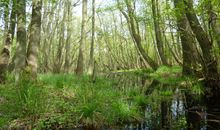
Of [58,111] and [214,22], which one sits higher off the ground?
[214,22]

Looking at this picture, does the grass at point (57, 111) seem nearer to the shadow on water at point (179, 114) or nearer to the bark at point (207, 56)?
the shadow on water at point (179, 114)

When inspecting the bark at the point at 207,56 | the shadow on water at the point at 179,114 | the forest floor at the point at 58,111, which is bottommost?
the shadow on water at the point at 179,114

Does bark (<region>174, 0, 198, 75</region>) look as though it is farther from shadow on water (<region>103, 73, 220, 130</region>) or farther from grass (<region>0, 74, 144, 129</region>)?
grass (<region>0, 74, 144, 129</region>)

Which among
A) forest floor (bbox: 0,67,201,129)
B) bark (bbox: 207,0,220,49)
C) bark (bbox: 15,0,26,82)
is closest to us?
forest floor (bbox: 0,67,201,129)

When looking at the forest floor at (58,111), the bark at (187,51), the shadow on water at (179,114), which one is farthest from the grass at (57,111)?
the bark at (187,51)

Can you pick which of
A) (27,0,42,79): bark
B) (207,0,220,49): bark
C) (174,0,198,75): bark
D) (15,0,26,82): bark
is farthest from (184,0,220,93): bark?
(15,0,26,82): bark

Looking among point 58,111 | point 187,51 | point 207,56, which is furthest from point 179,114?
point 187,51

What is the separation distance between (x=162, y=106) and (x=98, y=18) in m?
39.6

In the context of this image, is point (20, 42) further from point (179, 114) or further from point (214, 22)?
point (214, 22)

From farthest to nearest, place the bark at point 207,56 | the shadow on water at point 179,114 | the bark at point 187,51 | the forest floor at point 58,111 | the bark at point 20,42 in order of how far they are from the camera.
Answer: the bark at point 187,51 < the bark at point 20,42 < the bark at point 207,56 < the shadow on water at point 179,114 < the forest floor at point 58,111

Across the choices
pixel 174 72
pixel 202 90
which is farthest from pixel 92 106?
pixel 174 72

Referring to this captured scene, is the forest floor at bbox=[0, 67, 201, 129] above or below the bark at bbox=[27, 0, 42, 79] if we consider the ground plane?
below

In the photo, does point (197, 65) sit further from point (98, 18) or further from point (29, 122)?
point (98, 18)

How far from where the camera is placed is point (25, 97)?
5.59 m
